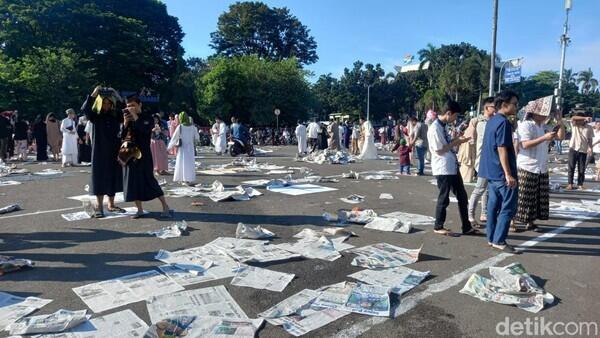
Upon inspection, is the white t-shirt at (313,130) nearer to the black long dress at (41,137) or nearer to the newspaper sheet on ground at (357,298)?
the black long dress at (41,137)

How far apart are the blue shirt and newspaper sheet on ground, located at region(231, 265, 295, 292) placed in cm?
273

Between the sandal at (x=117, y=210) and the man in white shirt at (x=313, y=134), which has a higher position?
Answer: the man in white shirt at (x=313, y=134)

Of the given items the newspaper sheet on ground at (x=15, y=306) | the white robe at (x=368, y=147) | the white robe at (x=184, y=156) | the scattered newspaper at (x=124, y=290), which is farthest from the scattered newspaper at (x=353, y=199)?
the white robe at (x=368, y=147)

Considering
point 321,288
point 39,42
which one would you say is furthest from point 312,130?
point 39,42

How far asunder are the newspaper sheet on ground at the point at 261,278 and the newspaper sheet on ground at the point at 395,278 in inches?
27.1

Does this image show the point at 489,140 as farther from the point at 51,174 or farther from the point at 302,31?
the point at 302,31

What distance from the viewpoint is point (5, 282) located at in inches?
159

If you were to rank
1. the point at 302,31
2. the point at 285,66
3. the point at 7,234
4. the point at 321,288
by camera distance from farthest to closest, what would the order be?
the point at 302,31
the point at 285,66
the point at 7,234
the point at 321,288

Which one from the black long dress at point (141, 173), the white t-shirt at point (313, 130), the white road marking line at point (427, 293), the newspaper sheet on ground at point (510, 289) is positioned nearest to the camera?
the white road marking line at point (427, 293)

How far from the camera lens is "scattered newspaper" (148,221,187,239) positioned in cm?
569

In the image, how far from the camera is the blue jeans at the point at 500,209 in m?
5.00

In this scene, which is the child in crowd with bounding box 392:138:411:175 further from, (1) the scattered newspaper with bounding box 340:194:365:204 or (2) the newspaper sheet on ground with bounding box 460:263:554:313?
(2) the newspaper sheet on ground with bounding box 460:263:554:313

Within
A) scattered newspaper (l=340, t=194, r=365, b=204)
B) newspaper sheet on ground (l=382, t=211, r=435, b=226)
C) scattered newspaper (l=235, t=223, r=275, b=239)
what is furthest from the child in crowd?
scattered newspaper (l=235, t=223, r=275, b=239)

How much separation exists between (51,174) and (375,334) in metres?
11.9
